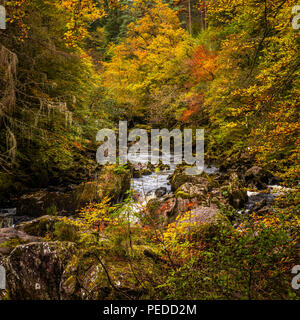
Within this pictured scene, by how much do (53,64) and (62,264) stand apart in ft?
30.8

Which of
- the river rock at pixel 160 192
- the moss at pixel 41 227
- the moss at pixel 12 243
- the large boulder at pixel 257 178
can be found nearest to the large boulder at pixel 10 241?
the moss at pixel 12 243

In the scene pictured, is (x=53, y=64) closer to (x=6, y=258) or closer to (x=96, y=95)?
(x=96, y=95)

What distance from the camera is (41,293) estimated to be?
9.50ft

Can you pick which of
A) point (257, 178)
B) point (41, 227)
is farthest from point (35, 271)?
point (257, 178)

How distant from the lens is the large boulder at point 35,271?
2877mm

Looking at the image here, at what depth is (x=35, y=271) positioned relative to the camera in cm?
296

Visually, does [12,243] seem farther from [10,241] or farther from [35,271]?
[35,271]

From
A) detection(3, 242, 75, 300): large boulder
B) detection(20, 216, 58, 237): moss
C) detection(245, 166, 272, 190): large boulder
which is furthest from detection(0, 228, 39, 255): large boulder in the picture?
detection(245, 166, 272, 190): large boulder

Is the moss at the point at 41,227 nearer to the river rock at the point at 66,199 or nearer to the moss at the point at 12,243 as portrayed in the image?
the moss at the point at 12,243

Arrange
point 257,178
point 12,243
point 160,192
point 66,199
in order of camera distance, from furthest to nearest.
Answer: point 160,192 → point 257,178 → point 66,199 → point 12,243

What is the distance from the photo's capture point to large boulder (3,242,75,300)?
113 inches
